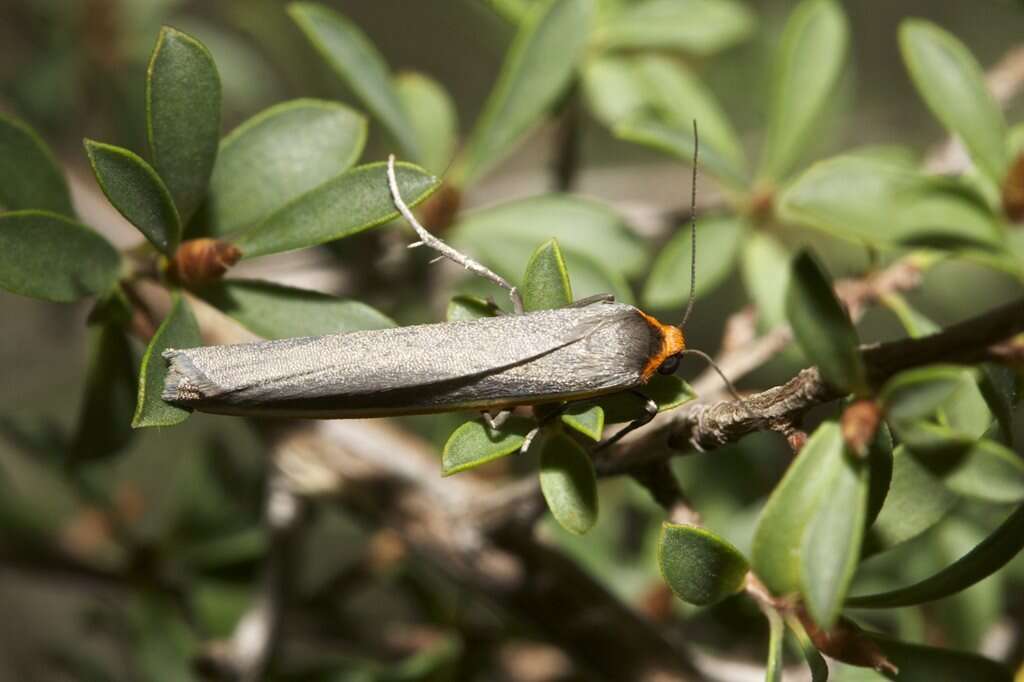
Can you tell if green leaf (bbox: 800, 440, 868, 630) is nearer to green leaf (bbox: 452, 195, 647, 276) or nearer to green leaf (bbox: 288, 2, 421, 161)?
green leaf (bbox: 452, 195, 647, 276)

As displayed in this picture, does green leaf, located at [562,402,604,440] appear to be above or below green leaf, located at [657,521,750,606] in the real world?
above

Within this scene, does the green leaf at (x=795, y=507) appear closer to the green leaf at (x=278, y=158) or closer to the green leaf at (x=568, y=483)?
the green leaf at (x=568, y=483)

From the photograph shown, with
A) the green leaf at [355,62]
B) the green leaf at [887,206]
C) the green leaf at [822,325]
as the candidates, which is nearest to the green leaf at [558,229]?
the green leaf at [355,62]

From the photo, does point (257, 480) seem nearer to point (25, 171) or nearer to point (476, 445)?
point (25, 171)

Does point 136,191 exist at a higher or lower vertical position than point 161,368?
higher

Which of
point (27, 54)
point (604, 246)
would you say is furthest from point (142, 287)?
point (27, 54)

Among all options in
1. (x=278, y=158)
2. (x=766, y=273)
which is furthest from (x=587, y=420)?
(x=766, y=273)

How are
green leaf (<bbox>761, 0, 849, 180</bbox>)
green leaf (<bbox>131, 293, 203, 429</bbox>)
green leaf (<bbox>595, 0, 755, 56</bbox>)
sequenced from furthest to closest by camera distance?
green leaf (<bbox>595, 0, 755, 56</bbox>) → green leaf (<bbox>761, 0, 849, 180</bbox>) → green leaf (<bbox>131, 293, 203, 429</bbox>)

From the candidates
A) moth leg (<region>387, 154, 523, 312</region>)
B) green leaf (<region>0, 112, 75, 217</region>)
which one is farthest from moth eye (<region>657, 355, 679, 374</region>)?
green leaf (<region>0, 112, 75, 217</region>)
